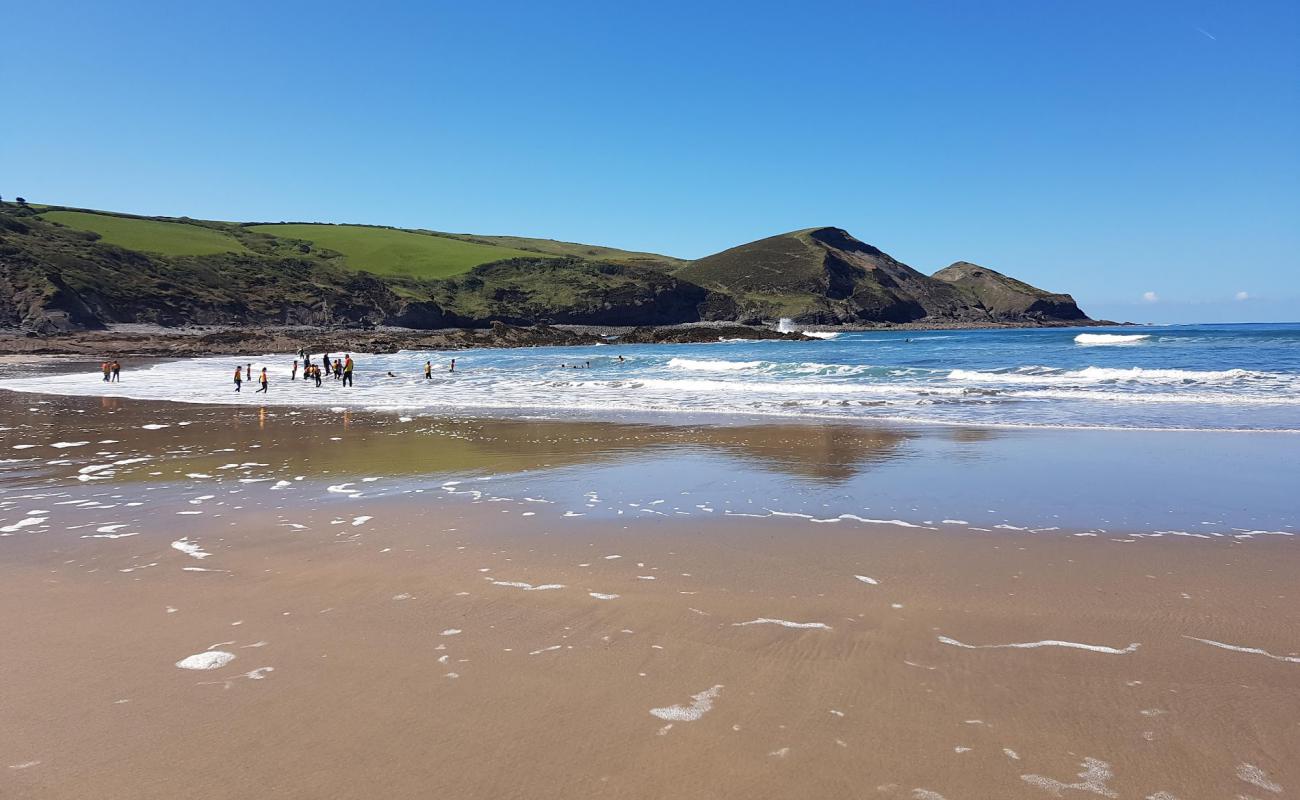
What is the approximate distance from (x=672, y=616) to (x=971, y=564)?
2585 millimetres

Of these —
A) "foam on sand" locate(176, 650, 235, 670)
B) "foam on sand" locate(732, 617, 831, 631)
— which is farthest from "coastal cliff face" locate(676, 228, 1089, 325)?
"foam on sand" locate(176, 650, 235, 670)

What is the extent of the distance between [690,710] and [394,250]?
Result: 457 ft

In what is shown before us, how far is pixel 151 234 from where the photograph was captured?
104312 mm

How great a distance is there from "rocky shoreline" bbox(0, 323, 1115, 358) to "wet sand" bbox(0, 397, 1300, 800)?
59.1m

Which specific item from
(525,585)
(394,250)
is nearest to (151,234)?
(394,250)

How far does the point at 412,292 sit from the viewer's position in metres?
102

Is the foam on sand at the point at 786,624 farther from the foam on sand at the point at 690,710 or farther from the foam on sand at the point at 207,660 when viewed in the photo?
the foam on sand at the point at 207,660

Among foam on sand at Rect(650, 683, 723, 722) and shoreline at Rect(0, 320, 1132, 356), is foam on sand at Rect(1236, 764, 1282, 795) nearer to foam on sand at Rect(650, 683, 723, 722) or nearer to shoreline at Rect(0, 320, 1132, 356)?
foam on sand at Rect(650, 683, 723, 722)

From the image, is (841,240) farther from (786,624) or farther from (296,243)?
(786,624)

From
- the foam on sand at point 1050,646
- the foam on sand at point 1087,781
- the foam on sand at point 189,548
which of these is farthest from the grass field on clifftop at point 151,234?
the foam on sand at point 1087,781

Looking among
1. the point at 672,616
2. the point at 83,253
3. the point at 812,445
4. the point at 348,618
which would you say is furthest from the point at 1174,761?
the point at 83,253

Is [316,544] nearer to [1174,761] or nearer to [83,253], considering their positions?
[1174,761]

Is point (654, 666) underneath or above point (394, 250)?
underneath

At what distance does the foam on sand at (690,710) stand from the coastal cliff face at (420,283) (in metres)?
77.0
